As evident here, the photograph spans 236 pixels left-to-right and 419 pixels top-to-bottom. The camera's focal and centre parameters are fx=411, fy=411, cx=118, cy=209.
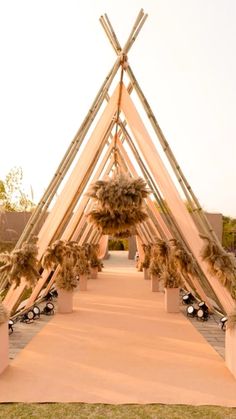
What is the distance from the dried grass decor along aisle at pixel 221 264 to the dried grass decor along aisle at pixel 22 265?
319 centimetres

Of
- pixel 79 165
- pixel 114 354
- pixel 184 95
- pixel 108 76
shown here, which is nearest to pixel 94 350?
pixel 114 354

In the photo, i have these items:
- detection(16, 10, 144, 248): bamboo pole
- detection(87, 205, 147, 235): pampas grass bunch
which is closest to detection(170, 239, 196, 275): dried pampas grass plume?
detection(87, 205, 147, 235): pampas grass bunch

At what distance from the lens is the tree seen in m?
39.8

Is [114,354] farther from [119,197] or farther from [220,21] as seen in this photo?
[220,21]

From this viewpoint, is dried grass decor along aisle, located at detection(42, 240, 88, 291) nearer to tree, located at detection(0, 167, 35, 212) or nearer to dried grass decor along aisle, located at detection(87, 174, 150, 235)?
dried grass decor along aisle, located at detection(87, 174, 150, 235)

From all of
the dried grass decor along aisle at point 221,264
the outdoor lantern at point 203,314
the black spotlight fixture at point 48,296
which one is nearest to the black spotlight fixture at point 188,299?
the outdoor lantern at point 203,314

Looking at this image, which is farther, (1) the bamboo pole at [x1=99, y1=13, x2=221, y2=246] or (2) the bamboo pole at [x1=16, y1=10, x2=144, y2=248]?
(2) the bamboo pole at [x1=16, y1=10, x2=144, y2=248]

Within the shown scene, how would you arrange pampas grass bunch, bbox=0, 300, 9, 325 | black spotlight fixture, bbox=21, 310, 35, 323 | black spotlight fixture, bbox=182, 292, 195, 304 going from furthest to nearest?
black spotlight fixture, bbox=182, 292, 195, 304
black spotlight fixture, bbox=21, 310, 35, 323
pampas grass bunch, bbox=0, 300, 9, 325

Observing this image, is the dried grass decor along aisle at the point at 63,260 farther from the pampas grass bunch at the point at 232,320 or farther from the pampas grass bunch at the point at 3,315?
the pampas grass bunch at the point at 232,320

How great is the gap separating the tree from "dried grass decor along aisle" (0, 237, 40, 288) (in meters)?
32.5

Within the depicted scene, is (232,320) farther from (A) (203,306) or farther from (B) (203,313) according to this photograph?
(A) (203,306)

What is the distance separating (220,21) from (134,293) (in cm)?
1039

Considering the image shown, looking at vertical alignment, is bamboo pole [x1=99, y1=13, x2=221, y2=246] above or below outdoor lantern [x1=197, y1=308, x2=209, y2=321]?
above

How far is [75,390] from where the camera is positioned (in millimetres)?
6156
